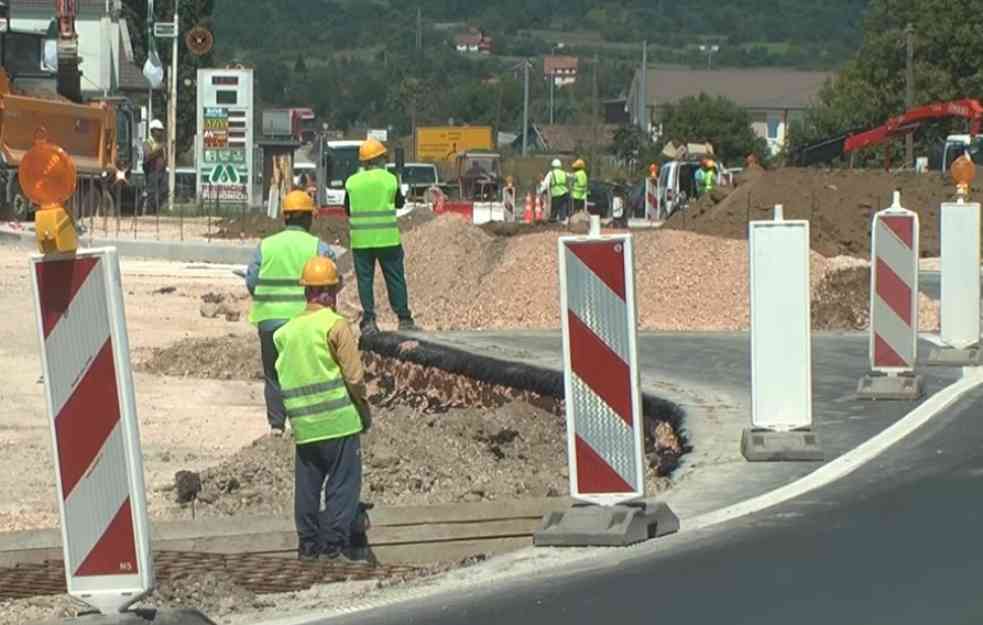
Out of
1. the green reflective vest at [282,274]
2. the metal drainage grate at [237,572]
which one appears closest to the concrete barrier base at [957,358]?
the green reflective vest at [282,274]

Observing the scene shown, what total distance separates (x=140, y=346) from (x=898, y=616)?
588 inches

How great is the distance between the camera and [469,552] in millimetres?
9805

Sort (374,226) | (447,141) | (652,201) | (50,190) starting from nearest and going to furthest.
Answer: (50,190) → (374,226) → (652,201) → (447,141)

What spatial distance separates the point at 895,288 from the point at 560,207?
1416 inches

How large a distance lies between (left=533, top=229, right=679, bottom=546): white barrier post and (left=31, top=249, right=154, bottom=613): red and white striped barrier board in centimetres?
256

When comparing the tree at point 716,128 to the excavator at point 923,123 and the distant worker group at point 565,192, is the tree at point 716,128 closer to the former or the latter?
the excavator at point 923,123

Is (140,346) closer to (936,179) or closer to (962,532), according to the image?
(962,532)

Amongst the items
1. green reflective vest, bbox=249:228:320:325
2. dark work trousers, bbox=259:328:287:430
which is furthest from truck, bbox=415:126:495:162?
green reflective vest, bbox=249:228:320:325

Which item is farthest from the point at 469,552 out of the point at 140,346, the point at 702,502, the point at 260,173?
the point at 260,173

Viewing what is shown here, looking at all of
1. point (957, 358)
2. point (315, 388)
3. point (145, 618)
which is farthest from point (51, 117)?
point (145, 618)

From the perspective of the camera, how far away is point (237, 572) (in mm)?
9297

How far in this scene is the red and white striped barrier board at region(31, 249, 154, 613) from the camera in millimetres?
7152

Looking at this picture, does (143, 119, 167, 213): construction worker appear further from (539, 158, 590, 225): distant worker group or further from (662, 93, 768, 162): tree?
(662, 93, 768, 162): tree

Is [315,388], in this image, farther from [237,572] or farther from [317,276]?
[237,572]
